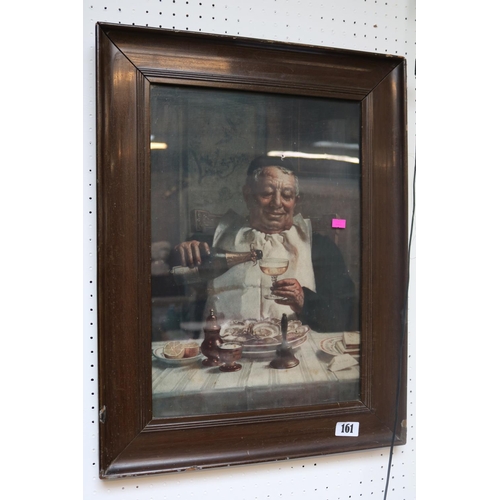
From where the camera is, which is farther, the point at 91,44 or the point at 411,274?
the point at 411,274

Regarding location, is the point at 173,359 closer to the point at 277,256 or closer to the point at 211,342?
the point at 211,342

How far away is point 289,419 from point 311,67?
83cm

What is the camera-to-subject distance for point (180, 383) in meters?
0.84

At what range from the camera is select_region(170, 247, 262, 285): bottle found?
838 mm

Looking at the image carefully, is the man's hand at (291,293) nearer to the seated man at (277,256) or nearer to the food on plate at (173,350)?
the seated man at (277,256)

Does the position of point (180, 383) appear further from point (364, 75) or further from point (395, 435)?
point (364, 75)

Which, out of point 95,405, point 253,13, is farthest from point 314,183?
point 95,405

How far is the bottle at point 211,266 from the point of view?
84 centimetres

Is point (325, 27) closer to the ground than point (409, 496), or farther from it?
farther from it

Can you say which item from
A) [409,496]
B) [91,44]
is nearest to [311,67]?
[91,44]

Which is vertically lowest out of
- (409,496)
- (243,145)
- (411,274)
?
(409,496)

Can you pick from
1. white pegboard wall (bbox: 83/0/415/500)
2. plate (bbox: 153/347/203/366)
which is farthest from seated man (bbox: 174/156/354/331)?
white pegboard wall (bbox: 83/0/415/500)

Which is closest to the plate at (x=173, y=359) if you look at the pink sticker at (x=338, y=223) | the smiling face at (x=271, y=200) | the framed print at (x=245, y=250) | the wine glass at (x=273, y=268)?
the framed print at (x=245, y=250)

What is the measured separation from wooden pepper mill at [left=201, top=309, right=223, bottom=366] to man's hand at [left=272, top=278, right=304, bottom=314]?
0.16m
